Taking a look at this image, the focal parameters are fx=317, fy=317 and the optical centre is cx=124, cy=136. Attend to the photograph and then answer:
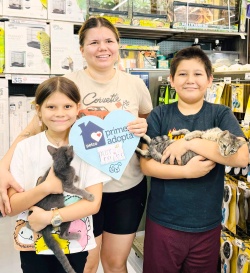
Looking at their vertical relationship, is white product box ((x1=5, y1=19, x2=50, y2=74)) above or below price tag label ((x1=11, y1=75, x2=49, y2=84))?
above

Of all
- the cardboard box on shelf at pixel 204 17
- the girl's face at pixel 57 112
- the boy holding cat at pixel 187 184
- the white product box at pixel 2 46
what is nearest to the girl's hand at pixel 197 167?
the boy holding cat at pixel 187 184

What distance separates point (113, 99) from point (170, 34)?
111 inches

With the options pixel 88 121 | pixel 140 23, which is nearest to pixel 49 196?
pixel 88 121

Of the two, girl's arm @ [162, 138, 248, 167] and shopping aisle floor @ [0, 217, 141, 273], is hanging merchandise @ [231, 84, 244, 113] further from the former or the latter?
shopping aisle floor @ [0, 217, 141, 273]

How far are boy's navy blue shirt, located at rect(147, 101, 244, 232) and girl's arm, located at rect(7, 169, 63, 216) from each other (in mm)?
420

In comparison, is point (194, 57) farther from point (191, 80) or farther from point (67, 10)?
point (67, 10)

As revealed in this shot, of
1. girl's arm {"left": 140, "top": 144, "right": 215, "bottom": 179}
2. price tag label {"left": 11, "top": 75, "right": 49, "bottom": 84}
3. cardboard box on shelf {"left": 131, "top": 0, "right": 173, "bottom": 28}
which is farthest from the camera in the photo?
cardboard box on shelf {"left": 131, "top": 0, "right": 173, "bottom": 28}

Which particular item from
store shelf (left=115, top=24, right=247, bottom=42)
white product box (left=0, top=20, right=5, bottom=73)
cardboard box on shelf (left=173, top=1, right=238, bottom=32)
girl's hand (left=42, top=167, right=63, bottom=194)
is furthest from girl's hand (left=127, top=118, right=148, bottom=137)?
cardboard box on shelf (left=173, top=1, right=238, bottom=32)

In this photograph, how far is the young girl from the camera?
1098 millimetres

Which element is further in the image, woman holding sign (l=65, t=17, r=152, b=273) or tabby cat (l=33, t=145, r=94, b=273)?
woman holding sign (l=65, t=17, r=152, b=273)

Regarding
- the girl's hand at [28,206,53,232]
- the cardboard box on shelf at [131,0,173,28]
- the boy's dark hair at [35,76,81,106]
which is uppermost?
the cardboard box on shelf at [131,0,173,28]

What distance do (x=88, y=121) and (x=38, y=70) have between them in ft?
6.82

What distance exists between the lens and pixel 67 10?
10.3 feet

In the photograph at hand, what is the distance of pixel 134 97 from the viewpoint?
1.40 meters
